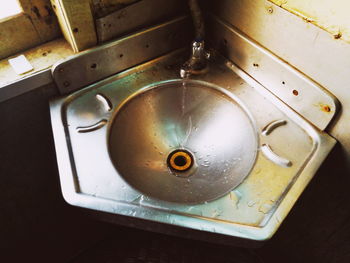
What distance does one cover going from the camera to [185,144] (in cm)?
104

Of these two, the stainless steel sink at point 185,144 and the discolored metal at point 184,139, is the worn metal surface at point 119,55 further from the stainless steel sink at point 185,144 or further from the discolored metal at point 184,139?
the discolored metal at point 184,139

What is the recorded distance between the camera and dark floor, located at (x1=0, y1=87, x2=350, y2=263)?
3.08ft

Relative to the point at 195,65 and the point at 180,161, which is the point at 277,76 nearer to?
the point at 195,65

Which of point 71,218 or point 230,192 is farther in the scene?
point 71,218

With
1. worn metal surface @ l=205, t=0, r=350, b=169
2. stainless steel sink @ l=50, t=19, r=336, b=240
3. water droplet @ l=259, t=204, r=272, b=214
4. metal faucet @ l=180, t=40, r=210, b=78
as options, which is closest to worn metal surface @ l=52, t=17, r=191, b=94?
stainless steel sink @ l=50, t=19, r=336, b=240

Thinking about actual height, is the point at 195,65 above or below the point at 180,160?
above

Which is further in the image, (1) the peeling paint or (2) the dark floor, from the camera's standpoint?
(2) the dark floor

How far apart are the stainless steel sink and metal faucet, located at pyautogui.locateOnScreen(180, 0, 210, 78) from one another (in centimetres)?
4

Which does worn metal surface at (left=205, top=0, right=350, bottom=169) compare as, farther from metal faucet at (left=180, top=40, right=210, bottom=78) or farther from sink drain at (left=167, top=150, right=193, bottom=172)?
sink drain at (left=167, top=150, right=193, bottom=172)

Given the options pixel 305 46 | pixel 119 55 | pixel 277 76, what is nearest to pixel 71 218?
pixel 119 55

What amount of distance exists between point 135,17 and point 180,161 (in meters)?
0.53

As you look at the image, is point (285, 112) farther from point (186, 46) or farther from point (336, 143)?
point (186, 46)

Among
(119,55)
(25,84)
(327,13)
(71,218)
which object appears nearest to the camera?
(327,13)

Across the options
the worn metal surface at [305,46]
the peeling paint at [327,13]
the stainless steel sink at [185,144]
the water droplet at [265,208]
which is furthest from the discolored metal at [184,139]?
the peeling paint at [327,13]
